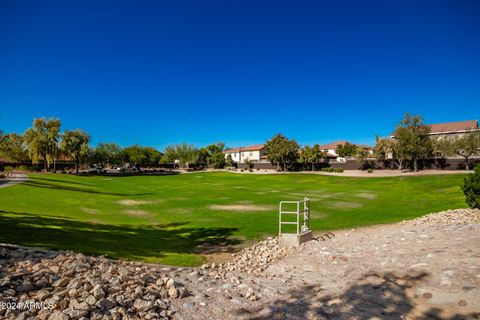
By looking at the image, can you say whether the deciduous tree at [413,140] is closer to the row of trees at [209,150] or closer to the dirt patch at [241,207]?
the row of trees at [209,150]

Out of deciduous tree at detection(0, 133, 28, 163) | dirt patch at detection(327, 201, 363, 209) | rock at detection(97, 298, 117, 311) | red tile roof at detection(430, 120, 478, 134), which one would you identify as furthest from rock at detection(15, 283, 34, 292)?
deciduous tree at detection(0, 133, 28, 163)

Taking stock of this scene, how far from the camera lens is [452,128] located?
74000 mm

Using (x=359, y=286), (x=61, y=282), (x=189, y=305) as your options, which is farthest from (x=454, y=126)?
(x=61, y=282)

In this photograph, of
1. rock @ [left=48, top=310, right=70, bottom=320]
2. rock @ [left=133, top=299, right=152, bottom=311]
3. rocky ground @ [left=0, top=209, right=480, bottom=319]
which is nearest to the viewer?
rock @ [left=48, top=310, right=70, bottom=320]

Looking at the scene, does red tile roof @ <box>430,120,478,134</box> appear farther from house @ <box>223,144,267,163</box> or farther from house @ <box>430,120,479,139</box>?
house @ <box>223,144,267,163</box>

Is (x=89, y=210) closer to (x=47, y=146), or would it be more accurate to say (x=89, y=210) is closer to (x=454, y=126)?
(x=47, y=146)

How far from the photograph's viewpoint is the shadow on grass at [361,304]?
5941 millimetres

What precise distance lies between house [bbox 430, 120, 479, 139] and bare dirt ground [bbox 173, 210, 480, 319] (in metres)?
71.7

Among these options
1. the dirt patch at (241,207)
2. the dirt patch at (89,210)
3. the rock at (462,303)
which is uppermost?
the rock at (462,303)

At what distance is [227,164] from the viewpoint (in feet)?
383

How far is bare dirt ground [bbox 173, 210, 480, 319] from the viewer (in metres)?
6.10

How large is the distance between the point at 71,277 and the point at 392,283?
7.61 meters

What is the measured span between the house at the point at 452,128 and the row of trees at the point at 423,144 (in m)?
13.6

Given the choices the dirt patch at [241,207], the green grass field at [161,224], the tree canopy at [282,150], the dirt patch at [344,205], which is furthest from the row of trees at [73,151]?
the dirt patch at [344,205]
